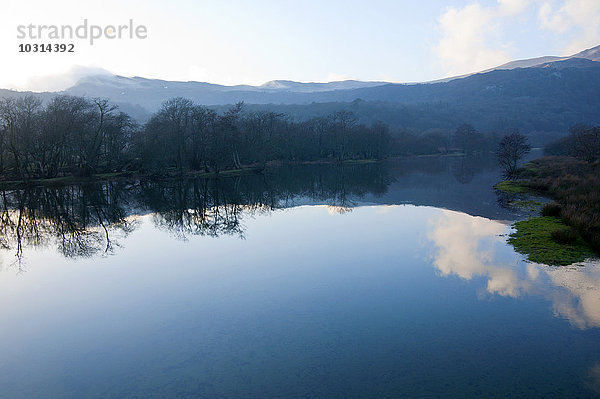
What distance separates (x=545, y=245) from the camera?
57.8ft

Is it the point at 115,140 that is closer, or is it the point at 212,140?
the point at 115,140

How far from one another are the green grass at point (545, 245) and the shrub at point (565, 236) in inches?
6.2

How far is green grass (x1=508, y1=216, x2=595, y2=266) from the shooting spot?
15898mm

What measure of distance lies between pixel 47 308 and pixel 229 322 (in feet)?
22.9

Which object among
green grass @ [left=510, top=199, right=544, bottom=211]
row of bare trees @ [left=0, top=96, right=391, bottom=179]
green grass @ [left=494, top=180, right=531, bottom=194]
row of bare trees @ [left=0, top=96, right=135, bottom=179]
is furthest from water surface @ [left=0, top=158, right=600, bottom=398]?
row of bare trees @ [left=0, top=96, right=391, bottom=179]

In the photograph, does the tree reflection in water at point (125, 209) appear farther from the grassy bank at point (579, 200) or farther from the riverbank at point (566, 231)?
the grassy bank at point (579, 200)

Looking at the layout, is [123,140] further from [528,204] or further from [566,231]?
[566,231]

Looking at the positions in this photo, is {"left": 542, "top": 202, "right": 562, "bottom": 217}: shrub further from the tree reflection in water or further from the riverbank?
the tree reflection in water

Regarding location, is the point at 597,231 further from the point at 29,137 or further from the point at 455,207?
the point at 29,137

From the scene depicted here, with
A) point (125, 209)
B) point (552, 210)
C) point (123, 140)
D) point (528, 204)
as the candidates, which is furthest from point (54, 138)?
point (552, 210)

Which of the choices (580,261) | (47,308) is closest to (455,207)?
(580,261)

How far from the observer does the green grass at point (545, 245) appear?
15.9 meters

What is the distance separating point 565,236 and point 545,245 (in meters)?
1.48

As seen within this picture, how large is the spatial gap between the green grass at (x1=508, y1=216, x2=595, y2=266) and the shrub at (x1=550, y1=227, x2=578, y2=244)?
0.52ft
